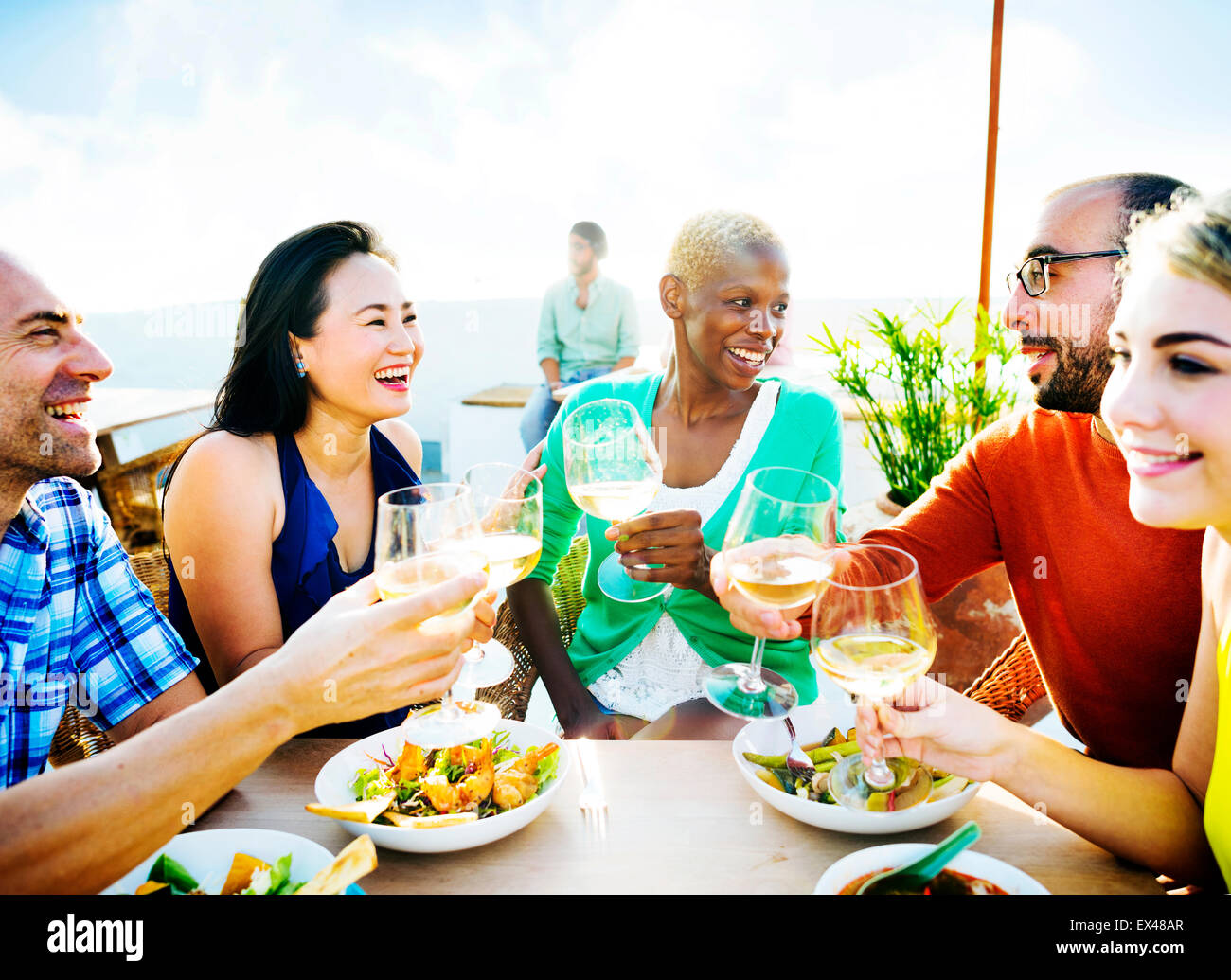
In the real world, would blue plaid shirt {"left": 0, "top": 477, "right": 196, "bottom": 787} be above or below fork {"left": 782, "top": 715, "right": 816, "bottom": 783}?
above

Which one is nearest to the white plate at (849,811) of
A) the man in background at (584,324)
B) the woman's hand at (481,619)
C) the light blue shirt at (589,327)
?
the woman's hand at (481,619)

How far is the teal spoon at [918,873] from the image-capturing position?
825mm

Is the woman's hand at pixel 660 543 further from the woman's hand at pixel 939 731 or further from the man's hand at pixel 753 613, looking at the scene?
the woman's hand at pixel 939 731

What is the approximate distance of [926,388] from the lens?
3.17 m

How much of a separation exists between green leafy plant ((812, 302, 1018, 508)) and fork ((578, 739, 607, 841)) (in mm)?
2313

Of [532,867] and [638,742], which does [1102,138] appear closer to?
[638,742]

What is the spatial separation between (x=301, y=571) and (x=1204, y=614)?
1.76 metres

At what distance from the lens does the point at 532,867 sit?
1.01 m

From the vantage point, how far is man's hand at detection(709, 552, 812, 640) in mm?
1352

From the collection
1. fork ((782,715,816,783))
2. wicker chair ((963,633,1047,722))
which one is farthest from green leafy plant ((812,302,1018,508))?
fork ((782,715,816,783))

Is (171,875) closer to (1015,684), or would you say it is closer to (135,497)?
(1015,684)

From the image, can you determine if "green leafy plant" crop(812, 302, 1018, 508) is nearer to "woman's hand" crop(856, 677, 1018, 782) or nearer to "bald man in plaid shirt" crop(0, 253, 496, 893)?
"woman's hand" crop(856, 677, 1018, 782)

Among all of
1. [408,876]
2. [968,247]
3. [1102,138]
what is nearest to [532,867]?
[408,876]
